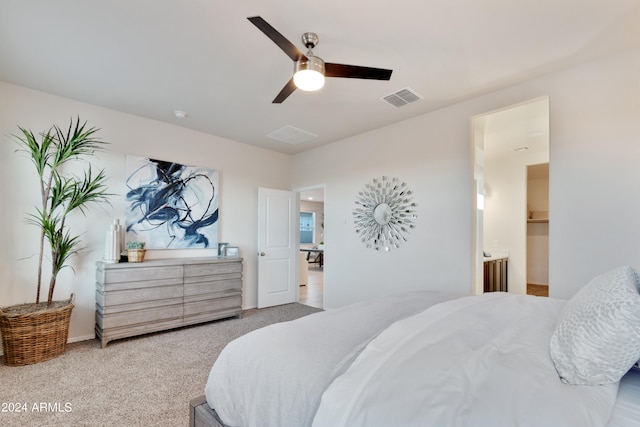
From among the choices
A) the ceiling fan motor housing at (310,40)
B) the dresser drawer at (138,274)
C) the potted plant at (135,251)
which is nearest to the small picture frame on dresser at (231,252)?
the dresser drawer at (138,274)

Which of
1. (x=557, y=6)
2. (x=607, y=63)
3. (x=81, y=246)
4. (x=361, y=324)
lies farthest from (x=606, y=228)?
(x=81, y=246)

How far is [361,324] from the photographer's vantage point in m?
1.46

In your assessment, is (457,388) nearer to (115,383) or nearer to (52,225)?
(115,383)

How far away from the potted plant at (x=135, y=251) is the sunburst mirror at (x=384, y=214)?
278 cm

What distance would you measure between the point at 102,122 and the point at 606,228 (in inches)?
204

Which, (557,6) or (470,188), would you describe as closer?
(557,6)

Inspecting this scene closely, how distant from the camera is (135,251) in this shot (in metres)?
3.47

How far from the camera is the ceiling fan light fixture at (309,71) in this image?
78.7 inches

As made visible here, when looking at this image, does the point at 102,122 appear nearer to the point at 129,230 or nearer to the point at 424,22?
the point at 129,230

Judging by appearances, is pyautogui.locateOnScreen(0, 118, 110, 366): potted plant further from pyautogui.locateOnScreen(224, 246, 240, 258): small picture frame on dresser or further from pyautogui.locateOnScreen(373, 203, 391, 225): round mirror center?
pyautogui.locateOnScreen(373, 203, 391, 225): round mirror center

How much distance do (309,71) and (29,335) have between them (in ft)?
11.0

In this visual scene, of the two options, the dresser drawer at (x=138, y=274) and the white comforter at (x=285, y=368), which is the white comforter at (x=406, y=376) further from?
the dresser drawer at (x=138, y=274)

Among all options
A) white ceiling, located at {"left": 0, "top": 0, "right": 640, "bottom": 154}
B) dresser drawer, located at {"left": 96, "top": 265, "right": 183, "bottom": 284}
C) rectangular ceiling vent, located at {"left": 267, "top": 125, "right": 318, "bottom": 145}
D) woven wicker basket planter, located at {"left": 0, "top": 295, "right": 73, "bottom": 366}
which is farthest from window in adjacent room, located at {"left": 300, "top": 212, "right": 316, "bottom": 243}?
woven wicker basket planter, located at {"left": 0, "top": 295, "right": 73, "bottom": 366}

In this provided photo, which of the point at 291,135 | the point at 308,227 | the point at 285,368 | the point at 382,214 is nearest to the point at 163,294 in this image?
the point at 291,135
